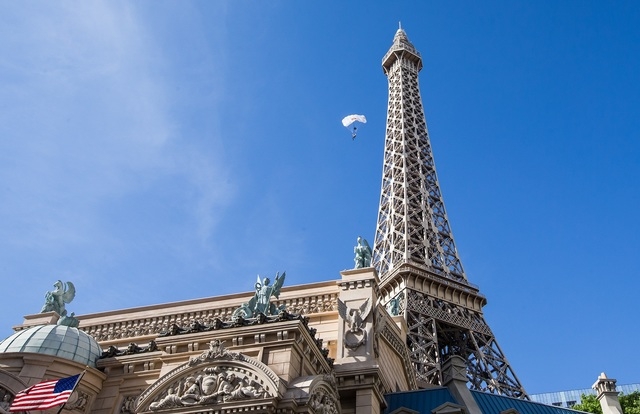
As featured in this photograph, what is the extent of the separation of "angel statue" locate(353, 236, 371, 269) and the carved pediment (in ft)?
28.0

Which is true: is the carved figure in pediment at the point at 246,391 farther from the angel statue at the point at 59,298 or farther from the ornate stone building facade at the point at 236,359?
the angel statue at the point at 59,298

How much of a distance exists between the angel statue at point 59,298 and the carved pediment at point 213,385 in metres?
10.8

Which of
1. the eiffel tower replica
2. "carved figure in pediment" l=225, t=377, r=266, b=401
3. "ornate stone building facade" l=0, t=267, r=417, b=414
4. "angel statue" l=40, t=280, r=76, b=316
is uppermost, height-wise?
the eiffel tower replica

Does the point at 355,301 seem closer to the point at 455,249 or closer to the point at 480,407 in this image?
the point at 480,407

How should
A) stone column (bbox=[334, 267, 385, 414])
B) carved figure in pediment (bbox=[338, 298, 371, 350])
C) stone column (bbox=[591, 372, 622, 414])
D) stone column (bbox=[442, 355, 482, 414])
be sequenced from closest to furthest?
stone column (bbox=[334, 267, 385, 414]) < carved figure in pediment (bbox=[338, 298, 371, 350]) < stone column (bbox=[442, 355, 482, 414]) < stone column (bbox=[591, 372, 622, 414])

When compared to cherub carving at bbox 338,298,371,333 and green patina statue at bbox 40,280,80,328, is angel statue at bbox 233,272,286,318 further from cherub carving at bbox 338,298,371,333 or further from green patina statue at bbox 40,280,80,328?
green patina statue at bbox 40,280,80,328

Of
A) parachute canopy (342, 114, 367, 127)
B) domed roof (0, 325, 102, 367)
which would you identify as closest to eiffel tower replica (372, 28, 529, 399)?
parachute canopy (342, 114, 367, 127)

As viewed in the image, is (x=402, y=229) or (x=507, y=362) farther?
(x=402, y=229)

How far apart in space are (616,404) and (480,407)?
713cm

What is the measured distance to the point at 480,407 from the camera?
2614cm

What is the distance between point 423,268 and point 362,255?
147 ft

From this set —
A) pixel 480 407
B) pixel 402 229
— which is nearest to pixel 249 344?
pixel 480 407

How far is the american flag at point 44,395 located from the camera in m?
19.8

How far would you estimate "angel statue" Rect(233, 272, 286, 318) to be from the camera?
76.0 feet
